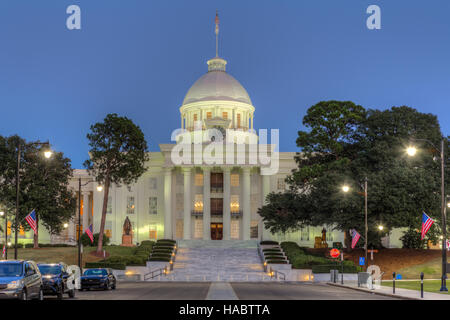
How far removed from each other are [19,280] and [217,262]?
4795cm

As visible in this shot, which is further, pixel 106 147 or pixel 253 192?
pixel 253 192

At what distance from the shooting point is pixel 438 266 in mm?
56781

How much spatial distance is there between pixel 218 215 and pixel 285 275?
2742 centimetres

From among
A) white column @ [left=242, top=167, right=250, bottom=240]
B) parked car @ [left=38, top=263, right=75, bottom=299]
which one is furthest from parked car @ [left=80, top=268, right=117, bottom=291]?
white column @ [left=242, top=167, right=250, bottom=240]

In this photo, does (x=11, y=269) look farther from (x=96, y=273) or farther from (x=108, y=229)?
(x=108, y=229)

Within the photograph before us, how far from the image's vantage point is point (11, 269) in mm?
21500

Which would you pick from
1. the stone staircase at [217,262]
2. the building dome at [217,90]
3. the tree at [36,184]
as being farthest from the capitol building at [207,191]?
the tree at [36,184]

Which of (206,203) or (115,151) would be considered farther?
(206,203)

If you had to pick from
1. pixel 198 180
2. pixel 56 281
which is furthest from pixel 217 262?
pixel 56 281
